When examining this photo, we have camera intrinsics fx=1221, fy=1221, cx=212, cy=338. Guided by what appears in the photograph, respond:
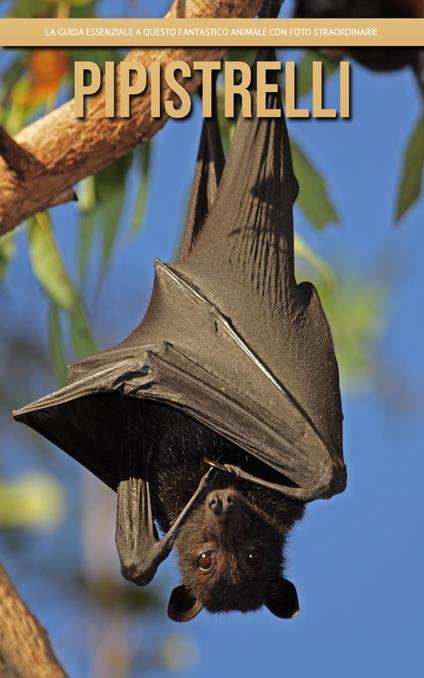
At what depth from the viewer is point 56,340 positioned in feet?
20.7

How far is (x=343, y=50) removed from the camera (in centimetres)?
641

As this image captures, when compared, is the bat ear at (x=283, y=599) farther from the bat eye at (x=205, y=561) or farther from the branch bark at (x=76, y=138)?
the branch bark at (x=76, y=138)

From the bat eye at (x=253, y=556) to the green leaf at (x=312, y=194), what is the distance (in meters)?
1.87

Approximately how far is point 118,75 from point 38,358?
26.3 feet

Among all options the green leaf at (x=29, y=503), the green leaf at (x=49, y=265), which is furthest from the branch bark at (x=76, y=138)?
the green leaf at (x=29, y=503)

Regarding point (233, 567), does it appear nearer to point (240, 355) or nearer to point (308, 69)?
point (240, 355)

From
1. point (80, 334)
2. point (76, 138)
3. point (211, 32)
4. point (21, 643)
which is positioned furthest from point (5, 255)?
point (21, 643)

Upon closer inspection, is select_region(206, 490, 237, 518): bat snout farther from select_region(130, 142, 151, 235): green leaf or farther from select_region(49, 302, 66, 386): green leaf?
select_region(130, 142, 151, 235): green leaf

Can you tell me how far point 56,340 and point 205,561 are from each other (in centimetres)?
144

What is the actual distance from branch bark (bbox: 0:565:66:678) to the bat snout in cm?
136

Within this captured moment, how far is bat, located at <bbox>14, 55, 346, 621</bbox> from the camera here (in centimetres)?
517

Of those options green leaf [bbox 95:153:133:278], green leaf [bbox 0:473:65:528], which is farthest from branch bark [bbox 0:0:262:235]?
green leaf [bbox 0:473:65:528]

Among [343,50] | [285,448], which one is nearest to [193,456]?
[285,448]

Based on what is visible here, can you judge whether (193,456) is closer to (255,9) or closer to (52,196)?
(52,196)
